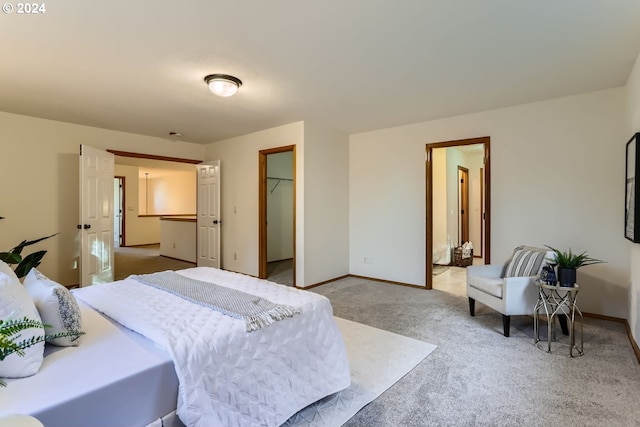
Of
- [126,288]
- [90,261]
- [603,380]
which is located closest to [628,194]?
[603,380]

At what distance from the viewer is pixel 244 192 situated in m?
5.34

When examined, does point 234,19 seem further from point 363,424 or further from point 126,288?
point 363,424

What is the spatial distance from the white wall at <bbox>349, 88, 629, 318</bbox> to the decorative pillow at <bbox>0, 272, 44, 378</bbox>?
4.20 metres

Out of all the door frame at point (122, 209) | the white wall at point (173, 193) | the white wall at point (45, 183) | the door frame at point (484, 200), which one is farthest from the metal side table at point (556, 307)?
the door frame at point (122, 209)

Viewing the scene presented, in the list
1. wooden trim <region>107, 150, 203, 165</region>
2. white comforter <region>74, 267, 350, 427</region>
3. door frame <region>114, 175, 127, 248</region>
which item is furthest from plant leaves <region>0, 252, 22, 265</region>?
door frame <region>114, 175, 127, 248</region>

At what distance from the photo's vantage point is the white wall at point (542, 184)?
129 inches

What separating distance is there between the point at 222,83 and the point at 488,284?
3.12m

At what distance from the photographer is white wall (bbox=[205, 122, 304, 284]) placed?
456 centimetres

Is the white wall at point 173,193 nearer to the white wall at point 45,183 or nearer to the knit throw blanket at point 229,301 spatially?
the white wall at point 45,183

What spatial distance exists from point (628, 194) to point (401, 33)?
97.5 inches

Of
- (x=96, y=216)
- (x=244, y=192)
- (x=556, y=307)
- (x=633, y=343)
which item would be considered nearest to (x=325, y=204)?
(x=244, y=192)

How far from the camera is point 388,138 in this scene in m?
4.86

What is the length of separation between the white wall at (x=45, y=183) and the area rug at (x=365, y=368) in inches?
160

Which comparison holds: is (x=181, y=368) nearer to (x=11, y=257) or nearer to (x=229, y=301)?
(x=229, y=301)
